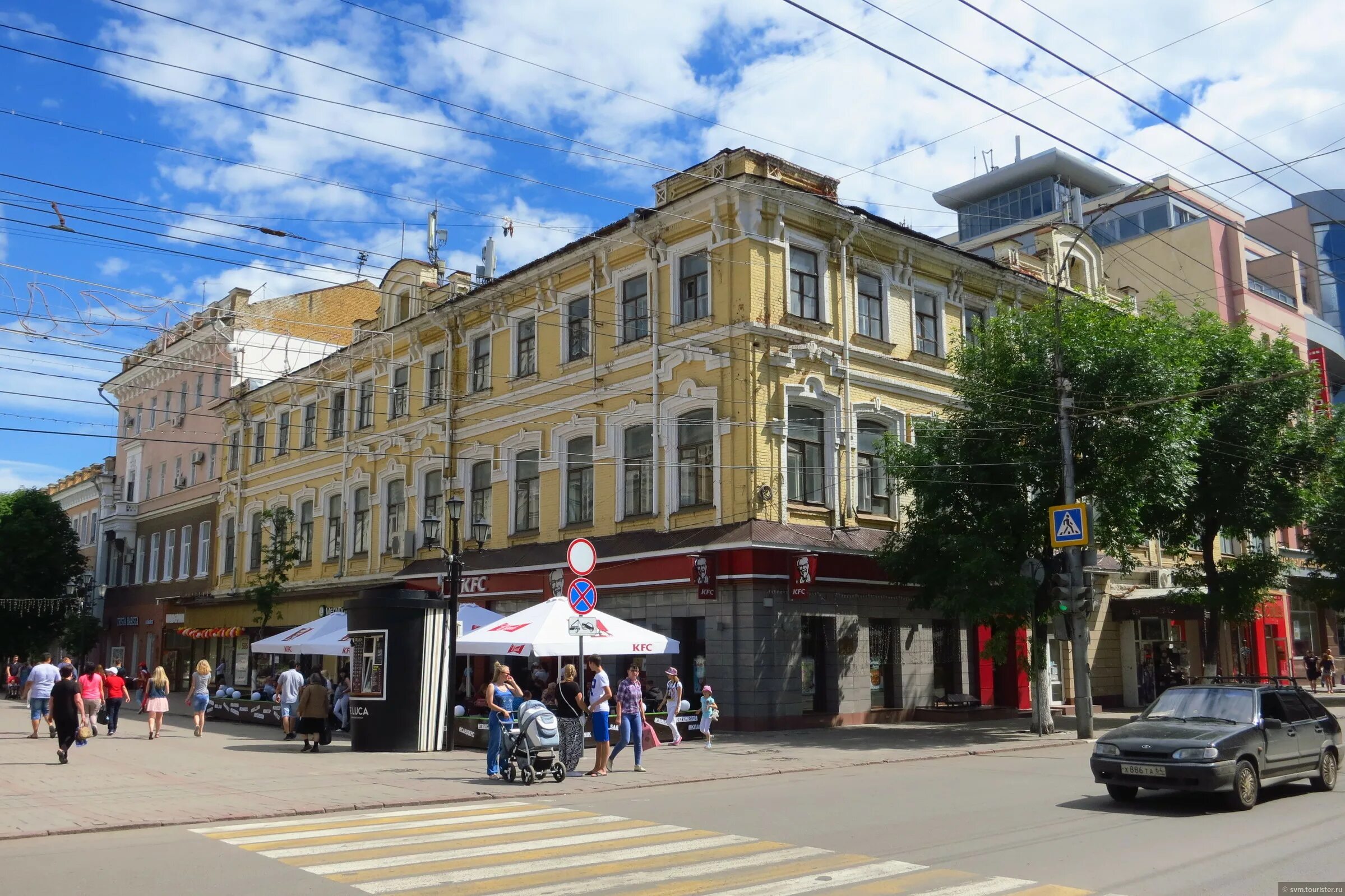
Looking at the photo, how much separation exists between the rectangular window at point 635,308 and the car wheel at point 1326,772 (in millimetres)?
17136

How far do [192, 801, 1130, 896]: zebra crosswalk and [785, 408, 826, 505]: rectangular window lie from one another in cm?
1382

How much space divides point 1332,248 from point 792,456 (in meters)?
51.2

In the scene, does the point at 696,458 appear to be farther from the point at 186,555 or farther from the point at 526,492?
the point at 186,555

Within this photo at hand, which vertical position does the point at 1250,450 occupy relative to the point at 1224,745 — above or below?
above

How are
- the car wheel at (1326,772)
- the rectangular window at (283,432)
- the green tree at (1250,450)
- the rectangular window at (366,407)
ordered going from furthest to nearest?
the rectangular window at (283,432)
the rectangular window at (366,407)
the green tree at (1250,450)
the car wheel at (1326,772)

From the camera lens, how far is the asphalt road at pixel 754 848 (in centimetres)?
866

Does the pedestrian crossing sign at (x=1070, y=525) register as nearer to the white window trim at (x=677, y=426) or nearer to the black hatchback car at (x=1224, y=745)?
the black hatchback car at (x=1224, y=745)

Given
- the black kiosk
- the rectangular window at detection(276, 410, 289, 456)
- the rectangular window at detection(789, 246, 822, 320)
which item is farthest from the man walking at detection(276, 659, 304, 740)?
the rectangular window at detection(276, 410, 289, 456)

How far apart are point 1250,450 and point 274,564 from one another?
30.0 meters

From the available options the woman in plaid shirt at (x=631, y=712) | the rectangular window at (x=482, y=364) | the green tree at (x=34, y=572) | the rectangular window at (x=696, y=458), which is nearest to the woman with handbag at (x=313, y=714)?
the woman in plaid shirt at (x=631, y=712)

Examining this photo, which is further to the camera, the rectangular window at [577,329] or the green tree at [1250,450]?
the rectangular window at [577,329]

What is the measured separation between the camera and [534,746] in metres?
15.4

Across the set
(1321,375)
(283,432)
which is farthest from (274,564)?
(1321,375)

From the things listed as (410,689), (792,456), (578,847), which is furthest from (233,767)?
(792,456)
